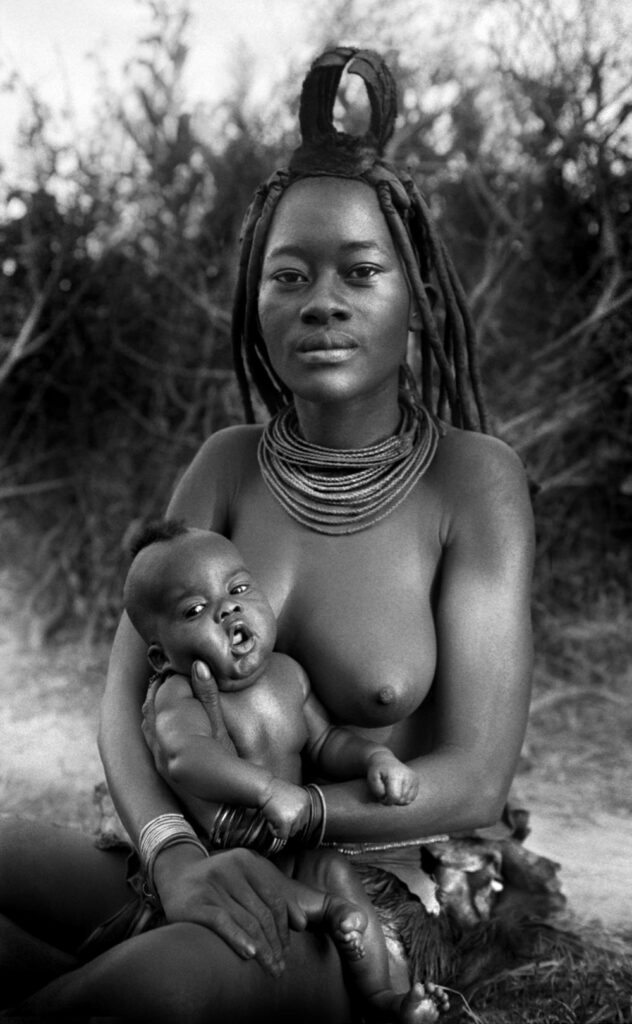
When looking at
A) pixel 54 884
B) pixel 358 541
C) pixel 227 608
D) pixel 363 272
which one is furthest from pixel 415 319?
pixel 54 884

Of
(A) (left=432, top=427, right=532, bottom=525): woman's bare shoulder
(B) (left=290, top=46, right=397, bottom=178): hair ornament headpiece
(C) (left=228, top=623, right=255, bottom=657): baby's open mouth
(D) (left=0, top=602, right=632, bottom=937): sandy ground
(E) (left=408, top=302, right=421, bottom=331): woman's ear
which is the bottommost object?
(D) (left=0, top=602, right=632, bottom=937): sandy ground

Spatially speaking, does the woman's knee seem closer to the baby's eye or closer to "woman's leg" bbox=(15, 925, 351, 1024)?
"woman's leg" bbox=(15, 925, 351, 1024)

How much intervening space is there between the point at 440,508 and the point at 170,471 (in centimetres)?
362

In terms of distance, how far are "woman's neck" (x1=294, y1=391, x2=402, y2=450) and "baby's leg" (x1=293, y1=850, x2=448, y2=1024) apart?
0.83 metres

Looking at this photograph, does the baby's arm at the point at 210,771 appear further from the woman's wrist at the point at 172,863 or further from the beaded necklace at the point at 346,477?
the beaded necklace at the point at 346,477

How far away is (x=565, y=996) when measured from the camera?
7.67 ft

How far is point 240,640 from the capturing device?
201 cm

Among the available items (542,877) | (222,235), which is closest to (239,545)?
(542,877)

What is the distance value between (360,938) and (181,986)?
0.35 m

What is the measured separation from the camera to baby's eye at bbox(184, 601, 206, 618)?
78.9 inches

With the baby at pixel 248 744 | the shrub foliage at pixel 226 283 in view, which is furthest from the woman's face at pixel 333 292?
the shrub foliage at pixel 226 283

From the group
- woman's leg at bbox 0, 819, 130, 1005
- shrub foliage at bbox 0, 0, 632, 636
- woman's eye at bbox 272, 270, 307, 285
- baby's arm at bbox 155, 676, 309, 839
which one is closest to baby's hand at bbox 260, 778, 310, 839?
baby's arm at bbox 155, 676, 309, 839

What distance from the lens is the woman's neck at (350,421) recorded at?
93.4 inches

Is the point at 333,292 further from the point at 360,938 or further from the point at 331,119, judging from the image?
the point at 360,938
